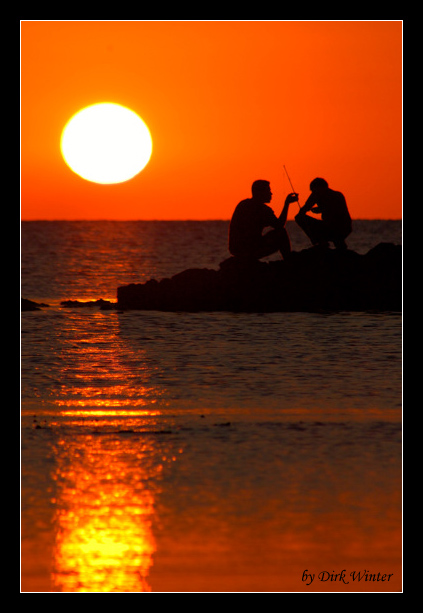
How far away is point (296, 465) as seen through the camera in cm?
932

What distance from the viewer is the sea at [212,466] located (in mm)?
7066

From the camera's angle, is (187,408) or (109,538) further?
(187,408)

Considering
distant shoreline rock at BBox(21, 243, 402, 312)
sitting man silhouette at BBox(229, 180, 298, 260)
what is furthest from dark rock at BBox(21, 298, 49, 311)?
sitting man silhouette at BBox(229, 180, 298, 260)

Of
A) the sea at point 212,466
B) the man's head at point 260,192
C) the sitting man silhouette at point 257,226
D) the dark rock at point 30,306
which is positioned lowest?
the sea at point 212,466

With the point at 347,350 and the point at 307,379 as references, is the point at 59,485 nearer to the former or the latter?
the point at 307,379

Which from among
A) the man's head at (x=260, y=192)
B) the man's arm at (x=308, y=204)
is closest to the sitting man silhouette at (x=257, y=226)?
the man's head at (x=260, y=192)

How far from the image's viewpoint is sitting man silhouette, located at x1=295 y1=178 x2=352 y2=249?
23.2m

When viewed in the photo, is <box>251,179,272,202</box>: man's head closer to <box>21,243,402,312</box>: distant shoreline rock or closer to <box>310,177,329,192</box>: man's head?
<box>310,177,329,192</box>: man's head

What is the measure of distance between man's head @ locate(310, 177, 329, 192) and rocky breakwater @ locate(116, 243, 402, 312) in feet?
4.17

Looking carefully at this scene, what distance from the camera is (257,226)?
23.0m

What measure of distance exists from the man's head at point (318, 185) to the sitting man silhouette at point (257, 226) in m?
0.95

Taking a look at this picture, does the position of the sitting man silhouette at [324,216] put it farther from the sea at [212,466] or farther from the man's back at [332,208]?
the sea at [212,466]

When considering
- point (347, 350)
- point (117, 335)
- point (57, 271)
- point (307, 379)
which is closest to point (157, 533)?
point (307, 379)

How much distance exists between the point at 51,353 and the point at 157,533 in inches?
387
